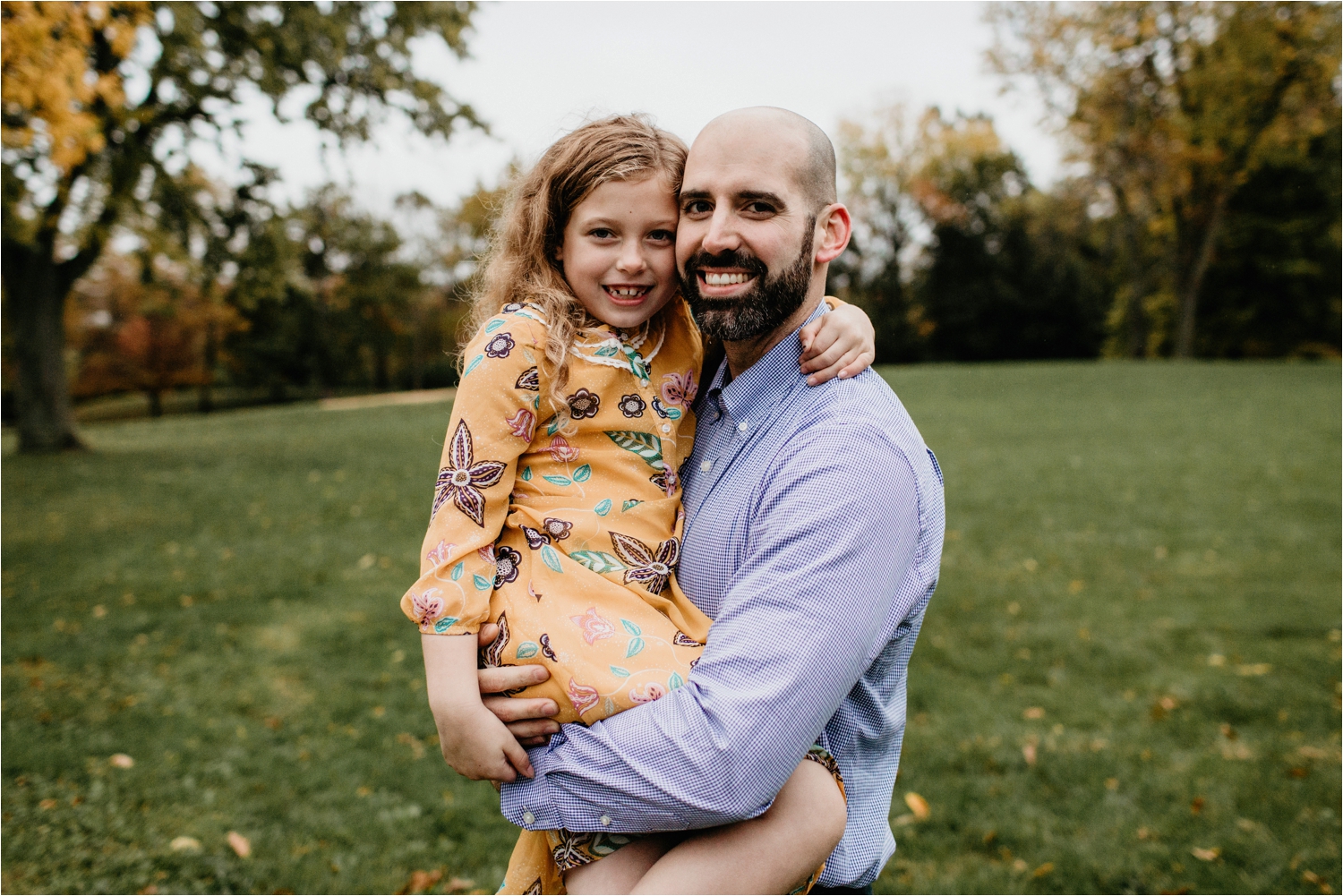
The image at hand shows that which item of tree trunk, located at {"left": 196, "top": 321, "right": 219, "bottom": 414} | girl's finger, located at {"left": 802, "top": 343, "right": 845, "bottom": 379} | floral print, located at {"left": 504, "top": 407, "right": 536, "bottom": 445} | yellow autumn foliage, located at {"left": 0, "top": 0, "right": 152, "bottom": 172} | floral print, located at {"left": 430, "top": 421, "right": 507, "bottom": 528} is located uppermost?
yellow autumn foliage, located at {"left": 0, "top": 0, "right": 152, "bottom": 172}

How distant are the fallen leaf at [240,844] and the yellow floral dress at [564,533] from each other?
2860 millimetres

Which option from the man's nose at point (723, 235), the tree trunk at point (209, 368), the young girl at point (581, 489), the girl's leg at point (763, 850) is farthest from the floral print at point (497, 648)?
the tree trunk at point (209, 368)

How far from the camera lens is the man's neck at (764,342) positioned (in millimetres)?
1991

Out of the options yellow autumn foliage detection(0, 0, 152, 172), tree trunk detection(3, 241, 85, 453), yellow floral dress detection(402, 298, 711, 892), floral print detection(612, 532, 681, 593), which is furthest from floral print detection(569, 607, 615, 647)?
tree trunk detection(3, 241, 85, 453)

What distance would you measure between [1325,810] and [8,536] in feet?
37.2

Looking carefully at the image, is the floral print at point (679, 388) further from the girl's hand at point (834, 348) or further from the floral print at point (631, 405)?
the girl's hand at point (834, 348)

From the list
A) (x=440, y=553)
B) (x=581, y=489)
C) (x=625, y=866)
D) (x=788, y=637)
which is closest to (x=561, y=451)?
(x=581, y=489)

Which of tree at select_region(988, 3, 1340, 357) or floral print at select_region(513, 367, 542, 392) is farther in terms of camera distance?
tree at select_region(988, 3, 1340, 357)

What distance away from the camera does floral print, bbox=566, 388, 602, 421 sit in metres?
1.91

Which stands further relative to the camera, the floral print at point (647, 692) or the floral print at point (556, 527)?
the floral print at point (556, 527)

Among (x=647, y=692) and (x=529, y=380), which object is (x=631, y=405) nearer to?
(x=529, y=380)

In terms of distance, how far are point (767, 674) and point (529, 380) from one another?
30.3 inches

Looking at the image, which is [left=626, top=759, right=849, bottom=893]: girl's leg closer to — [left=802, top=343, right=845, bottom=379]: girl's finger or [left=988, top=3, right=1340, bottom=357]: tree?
[left=802, top=343, right=845, bottom=379]: girl's finger

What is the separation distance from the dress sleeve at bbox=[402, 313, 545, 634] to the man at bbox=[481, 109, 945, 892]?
16 centimetres
